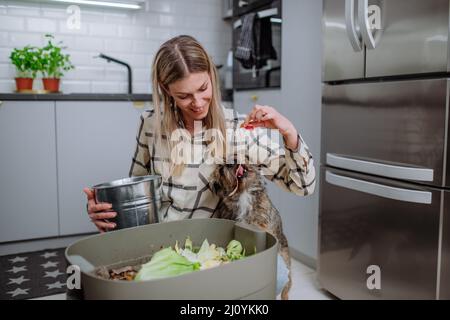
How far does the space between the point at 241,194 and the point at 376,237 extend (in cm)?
82

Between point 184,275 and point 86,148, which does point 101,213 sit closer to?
point 184,275

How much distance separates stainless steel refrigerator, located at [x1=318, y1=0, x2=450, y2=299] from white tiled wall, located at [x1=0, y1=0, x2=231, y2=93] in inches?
65.0

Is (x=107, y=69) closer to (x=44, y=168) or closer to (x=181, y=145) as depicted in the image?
(x=44, y=168)

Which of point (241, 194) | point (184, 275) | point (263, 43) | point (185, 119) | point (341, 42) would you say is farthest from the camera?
point (263, 43)

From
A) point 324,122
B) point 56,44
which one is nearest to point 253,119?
point 324,122

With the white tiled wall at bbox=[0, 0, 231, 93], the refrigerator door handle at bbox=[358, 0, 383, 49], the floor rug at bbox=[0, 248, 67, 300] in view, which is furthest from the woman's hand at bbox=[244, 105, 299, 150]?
the white tiled wall at bbox=[0, 0, 231, 93]

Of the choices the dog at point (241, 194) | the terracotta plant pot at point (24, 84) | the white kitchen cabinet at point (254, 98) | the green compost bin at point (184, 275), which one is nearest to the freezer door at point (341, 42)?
the white kitchen cabinet at point (254, 98)

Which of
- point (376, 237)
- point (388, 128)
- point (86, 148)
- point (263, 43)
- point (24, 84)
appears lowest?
point (376, 237)

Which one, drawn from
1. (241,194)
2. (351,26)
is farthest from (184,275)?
(351,26)

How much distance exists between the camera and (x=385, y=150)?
166cm

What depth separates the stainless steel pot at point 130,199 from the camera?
85cm

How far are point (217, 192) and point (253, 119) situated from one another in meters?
0.37

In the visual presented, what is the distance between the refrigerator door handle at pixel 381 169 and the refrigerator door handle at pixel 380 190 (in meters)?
0.04

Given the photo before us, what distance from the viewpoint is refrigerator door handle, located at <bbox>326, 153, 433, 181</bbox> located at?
151 centimetres
